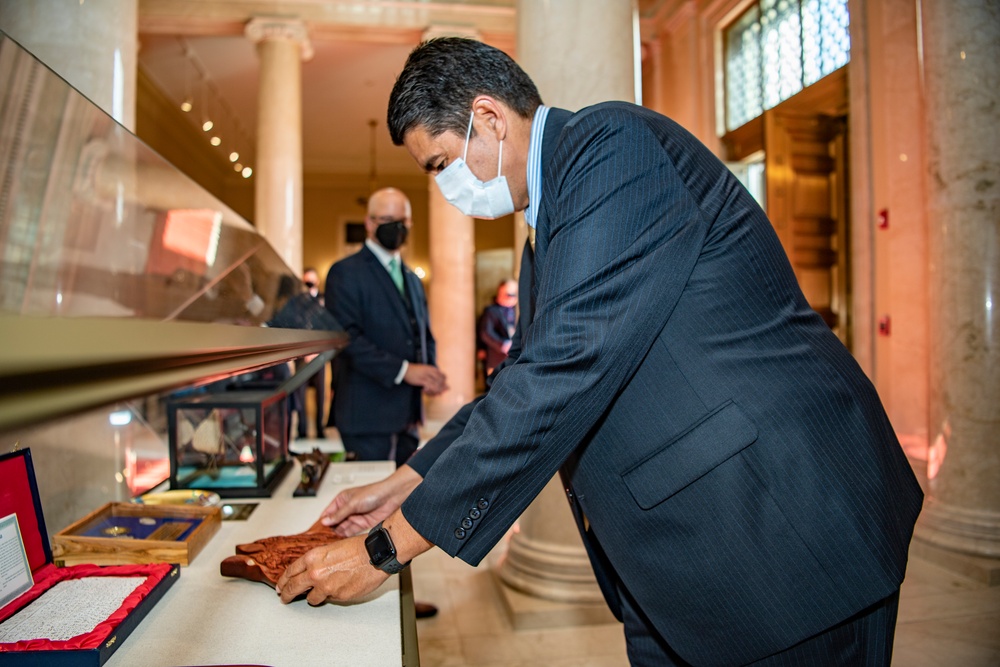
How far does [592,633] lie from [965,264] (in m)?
2.86

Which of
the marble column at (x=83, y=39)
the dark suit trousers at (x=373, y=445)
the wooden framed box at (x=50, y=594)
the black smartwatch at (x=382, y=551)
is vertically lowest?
the dark suit trousers at (x=373, y=445)

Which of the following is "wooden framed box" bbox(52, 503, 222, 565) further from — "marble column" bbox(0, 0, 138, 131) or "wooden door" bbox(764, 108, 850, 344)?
"wooden door" bbox(764, 108, 850, 344)

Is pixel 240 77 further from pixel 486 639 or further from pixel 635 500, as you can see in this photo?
pixel 635 500

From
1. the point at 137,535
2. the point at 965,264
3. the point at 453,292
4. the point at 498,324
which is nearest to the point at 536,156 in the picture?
the point at 137,535

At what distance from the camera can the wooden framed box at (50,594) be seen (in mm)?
1027

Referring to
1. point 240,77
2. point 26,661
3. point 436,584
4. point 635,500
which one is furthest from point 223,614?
point 240,77

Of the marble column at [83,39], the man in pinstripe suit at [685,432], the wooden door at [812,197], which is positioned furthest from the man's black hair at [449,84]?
the wooden door at [812,197]

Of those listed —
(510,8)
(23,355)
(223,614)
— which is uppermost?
(510,8)

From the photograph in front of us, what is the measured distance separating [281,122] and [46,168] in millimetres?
8336

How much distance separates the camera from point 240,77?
12633 mm

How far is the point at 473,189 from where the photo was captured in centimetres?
151

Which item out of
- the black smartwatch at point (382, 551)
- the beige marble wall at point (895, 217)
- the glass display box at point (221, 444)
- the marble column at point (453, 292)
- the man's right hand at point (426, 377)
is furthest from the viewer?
the marble column at point (453, 292)

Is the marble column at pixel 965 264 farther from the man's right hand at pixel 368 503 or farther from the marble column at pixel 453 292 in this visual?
the marble column at pixel 453 292

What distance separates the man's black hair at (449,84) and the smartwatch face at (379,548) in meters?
0.77
